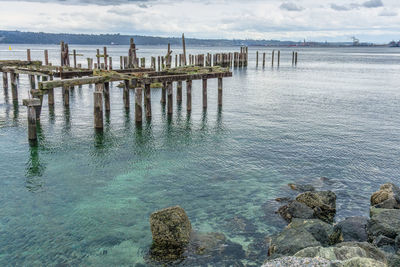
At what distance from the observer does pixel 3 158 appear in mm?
17375

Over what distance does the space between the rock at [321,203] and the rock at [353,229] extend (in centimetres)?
90

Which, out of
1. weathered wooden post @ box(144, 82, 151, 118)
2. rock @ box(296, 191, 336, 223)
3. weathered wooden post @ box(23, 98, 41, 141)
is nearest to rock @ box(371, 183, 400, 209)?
rock @ box(296, 191, 336, 223)

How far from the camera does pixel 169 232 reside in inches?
401

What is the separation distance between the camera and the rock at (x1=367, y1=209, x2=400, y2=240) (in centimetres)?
1052

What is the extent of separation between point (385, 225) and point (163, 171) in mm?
9012

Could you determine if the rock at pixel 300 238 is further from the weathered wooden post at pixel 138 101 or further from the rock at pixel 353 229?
the weathered wooden post at pixel 138 101

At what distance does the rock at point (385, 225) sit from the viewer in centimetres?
1052

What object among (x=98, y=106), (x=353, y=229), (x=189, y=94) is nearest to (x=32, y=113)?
(x=98, y=106)

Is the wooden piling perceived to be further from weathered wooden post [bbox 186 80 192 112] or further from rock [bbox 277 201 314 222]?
rock [bbox 277 201 314 222]

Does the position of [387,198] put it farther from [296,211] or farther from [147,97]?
[147,97]

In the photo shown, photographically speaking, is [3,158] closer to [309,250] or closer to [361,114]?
[309,250]

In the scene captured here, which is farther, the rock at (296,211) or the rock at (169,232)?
the rock at (296,211)

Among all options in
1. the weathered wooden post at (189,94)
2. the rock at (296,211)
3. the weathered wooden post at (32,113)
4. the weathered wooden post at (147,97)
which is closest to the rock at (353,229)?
the rock at (296,211)

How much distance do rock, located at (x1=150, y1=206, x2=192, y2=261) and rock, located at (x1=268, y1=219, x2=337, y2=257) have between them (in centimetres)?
242
